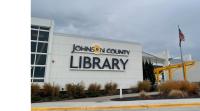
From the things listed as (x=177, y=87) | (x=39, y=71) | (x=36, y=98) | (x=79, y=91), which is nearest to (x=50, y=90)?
(x=36, y=98)

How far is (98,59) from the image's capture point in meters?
32.6

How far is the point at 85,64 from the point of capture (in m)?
31.4

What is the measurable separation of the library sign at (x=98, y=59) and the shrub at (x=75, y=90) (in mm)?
3028

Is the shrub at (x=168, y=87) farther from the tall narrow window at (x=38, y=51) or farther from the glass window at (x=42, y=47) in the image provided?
the glass window at (x=42, y=47)

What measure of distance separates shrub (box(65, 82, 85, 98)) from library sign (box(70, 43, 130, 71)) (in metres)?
3.03

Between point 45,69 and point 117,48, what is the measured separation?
9420mm

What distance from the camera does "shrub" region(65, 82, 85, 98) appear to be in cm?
2736

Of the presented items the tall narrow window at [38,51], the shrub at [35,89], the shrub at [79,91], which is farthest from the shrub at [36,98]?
the shrub at [79,91]

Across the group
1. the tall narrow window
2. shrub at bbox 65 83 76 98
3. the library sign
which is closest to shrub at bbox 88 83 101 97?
shrub at bbox 65 83 76 98

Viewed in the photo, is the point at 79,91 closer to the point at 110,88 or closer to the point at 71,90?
the point at 71,90

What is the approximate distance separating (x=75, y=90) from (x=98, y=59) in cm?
599

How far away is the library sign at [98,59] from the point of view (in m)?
30.9

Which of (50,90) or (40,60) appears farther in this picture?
(40,60)
